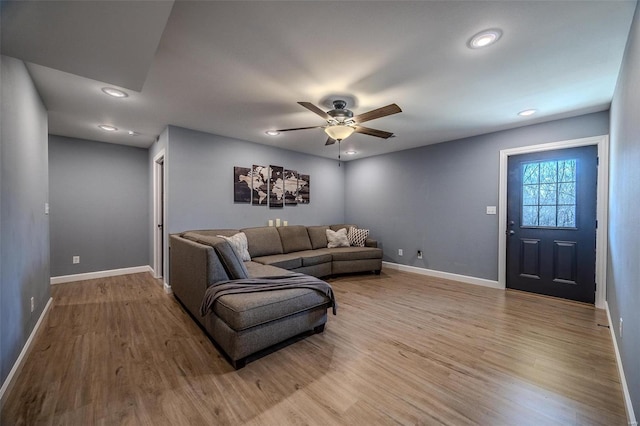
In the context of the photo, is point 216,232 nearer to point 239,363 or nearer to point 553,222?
point 239,363

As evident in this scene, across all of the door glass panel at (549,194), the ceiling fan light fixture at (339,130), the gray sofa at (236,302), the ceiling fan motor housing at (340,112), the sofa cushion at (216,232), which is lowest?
the gray sofa at (236,302)

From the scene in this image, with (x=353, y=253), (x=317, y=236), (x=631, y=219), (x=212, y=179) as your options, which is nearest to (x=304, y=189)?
(x=317, y=236)

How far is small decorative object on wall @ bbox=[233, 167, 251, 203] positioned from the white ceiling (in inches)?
43.2

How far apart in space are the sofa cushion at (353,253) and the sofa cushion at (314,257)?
131mm

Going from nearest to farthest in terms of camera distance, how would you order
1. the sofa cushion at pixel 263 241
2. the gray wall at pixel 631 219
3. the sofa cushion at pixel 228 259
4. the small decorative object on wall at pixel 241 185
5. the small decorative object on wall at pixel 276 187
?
the gray wall at pixel 631 219 < the sofa cushion at pixel 228 259 < the sofa cushion at pixel 263 241 < the small decorative object on wall at pixel 241 185 < the small decorative object on wall at pixel 276 187

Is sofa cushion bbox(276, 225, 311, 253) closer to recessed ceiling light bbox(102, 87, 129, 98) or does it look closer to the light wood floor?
the light wood floor

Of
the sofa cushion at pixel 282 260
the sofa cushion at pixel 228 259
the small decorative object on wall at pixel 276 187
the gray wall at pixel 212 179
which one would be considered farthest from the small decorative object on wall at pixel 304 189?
the sofa cushion at pixel 228 259

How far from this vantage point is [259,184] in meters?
4.68

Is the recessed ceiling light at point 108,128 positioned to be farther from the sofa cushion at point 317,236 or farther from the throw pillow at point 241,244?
the sofa cushion at point 317,236

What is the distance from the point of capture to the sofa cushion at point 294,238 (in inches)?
185

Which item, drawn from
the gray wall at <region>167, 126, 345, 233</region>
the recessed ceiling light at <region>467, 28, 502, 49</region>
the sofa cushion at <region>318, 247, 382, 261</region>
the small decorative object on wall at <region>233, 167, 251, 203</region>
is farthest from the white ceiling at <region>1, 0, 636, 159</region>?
the sofa cushion at <region>318, 247, 382, 261</region>

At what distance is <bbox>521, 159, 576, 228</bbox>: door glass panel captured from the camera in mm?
3393

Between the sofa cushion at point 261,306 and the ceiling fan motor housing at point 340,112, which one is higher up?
the ceiling fan motor housing at point 340,112

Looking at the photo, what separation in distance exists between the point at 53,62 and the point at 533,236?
530cm
